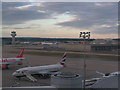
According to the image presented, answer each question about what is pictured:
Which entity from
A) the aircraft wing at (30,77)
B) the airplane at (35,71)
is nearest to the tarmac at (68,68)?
the aircraft wing at (30,77)

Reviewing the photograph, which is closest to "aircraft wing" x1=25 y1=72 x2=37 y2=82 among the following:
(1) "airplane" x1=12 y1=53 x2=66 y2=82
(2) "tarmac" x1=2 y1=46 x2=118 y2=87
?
(1) "airplane" x1=12 y1=53 x2=66 y2=82

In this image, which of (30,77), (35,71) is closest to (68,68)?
(35,71)

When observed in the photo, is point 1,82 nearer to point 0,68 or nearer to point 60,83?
point 0,68

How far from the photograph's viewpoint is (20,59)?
170 ft

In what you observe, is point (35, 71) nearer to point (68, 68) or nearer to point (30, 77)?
point (30, 77)

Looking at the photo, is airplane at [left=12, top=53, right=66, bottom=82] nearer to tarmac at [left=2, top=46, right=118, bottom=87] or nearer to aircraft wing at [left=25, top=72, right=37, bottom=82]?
aircraft wing at [left=25, top=72, right=37, bottom=82]

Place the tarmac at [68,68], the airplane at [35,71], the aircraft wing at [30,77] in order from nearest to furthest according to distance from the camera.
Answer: the tarmac at [68,68] < the aircraft wing at [30,77] < the airplane at [35,71]

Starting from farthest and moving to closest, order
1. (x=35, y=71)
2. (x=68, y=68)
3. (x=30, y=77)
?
(x=68, y=68) → (x=35, y=71) → (x=30, y=77)

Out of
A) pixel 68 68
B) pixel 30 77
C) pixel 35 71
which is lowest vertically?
pixel 68 68

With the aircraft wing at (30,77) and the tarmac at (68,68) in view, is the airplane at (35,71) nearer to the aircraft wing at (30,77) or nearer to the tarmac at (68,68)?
the aircraft wing at (30,77)

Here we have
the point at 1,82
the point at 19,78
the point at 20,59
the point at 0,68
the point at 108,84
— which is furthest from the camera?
the point at 20,59

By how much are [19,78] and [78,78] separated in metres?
24.0

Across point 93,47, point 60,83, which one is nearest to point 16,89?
point 60,83

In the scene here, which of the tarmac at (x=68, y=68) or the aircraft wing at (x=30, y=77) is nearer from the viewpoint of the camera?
the tarmac at (x=68, y=68)
